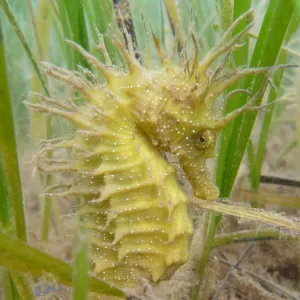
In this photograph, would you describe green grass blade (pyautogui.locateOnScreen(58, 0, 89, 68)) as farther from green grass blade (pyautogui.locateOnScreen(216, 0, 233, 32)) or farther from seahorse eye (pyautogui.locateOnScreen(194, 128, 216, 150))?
seahorse eye (pyautogui.locateOnScreen(194, 128, 216, 150))

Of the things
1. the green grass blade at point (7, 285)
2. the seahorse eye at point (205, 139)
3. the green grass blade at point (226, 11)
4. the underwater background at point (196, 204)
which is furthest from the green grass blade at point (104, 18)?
the green grass blade at point (7, 285)

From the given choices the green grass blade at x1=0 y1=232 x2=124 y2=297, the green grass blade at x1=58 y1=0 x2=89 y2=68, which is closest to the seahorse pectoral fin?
the green grass blade at x1=0 y1=232 x2=124 y2=297

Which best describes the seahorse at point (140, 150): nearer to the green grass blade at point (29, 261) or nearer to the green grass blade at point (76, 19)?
the green grass blade at point (29, 261)

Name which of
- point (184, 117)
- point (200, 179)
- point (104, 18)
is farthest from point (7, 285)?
point (104, 18)

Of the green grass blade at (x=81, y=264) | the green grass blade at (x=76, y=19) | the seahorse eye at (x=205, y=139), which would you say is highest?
the green grass blade at (x=76, y=19)

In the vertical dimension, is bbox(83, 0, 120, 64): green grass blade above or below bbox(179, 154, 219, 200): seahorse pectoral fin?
above

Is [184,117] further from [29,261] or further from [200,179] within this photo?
[29,261]

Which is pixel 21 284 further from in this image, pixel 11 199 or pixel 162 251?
pixel 162 251

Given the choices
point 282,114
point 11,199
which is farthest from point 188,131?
point 282,114

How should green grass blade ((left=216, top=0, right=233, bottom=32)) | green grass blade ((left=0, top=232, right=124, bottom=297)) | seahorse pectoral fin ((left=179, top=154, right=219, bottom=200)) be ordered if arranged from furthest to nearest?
1. green grass blade ((left=216, top=0, right=233, bottom=32))
2. seahorse pectoral fin ((left=179, top=154, right=219, bottom=200))
3. green grass blade ((left=0, top=232, right=124, bottom=297))
